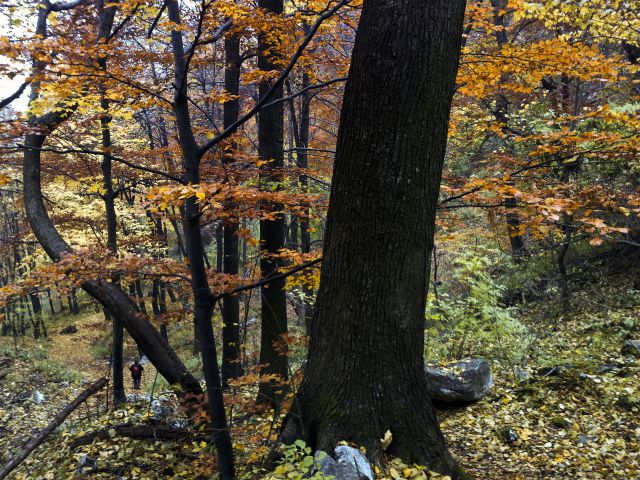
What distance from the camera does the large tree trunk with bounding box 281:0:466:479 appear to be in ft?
9.29

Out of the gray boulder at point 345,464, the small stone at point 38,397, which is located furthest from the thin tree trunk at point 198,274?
the small stone at point 38,397

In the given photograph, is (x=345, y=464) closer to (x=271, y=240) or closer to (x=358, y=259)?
(x=358, y=259)

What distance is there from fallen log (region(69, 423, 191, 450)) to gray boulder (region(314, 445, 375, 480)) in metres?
3.15

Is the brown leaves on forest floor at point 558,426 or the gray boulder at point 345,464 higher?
the gray boulder at point 345,464

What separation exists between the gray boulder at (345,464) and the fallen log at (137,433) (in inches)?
124

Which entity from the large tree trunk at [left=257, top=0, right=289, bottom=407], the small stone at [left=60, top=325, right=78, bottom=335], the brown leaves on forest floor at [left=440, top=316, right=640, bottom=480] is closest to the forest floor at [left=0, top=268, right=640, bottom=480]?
the brown leaves on forest floor at [left=440, top=316, right=640, bottom=480]

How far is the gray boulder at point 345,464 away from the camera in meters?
2.68

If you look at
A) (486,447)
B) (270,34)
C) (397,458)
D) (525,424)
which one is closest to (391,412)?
(397,458)

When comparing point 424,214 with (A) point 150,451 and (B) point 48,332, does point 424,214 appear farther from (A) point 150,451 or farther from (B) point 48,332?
(B) point 48,332

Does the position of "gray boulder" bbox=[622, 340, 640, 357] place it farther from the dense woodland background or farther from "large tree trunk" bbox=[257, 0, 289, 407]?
"large tree trunk" bbox=[257, 0, 289, 407]

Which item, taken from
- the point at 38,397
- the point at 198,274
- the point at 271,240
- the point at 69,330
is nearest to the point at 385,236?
the point at 198,274

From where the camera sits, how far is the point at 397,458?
115 inches

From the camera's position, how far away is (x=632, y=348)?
20.1 ft

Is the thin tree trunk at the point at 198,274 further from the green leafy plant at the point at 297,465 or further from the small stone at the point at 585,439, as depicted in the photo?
the small stone at the point at 585,439
